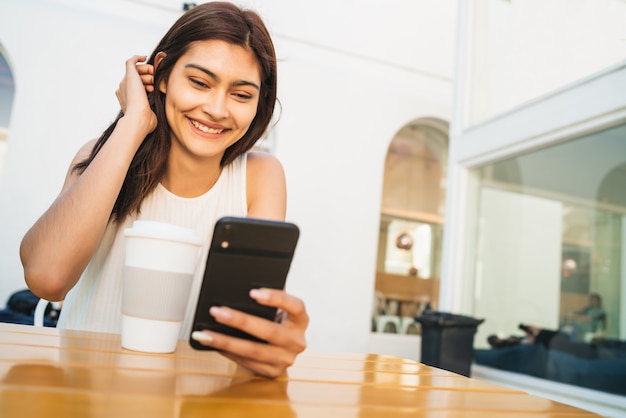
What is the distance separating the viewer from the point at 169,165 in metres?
1.59

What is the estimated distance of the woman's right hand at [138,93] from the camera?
1.41 m

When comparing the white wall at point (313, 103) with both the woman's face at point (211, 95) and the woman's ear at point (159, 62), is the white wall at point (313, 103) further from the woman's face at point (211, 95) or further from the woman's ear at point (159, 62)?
the woman's face at point (211, 95)

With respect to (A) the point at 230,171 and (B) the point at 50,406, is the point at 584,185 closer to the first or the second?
(A) the point at 230,171

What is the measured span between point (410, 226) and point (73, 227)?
5.70 meters

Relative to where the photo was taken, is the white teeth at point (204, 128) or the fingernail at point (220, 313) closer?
the fingernail at point (220, 313)

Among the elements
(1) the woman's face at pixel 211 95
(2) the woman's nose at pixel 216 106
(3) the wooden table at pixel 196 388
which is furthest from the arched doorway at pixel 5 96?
(3) the wooden table at pixel 196 388

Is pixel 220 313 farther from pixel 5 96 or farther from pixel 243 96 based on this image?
pixel 5 96

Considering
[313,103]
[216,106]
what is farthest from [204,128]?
[313,103]

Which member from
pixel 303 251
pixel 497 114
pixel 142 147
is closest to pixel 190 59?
pixel 142 147

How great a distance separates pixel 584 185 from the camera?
10.8 ft

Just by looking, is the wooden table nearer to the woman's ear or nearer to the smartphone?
the smartphone

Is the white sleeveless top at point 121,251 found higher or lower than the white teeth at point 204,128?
lower

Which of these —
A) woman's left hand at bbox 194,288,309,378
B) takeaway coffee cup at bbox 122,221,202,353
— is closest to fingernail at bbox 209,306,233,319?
woman's left hand at bbox 194,288,309,378

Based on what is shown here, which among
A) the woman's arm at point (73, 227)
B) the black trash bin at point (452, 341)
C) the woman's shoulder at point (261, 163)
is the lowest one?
the black trash bin at point (452, 341)
